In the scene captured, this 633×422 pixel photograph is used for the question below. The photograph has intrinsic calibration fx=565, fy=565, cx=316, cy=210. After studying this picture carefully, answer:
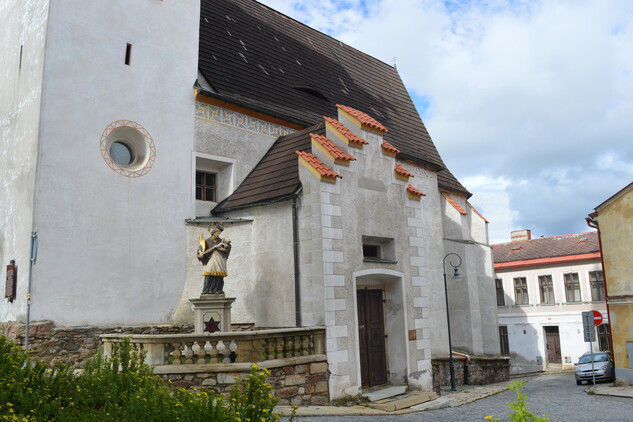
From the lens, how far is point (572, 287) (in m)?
31.6

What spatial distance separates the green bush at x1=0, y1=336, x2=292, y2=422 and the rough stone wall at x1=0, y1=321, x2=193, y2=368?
3.27m

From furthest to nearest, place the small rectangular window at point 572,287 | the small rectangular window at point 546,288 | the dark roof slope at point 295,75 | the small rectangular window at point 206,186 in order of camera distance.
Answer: the small rectangular window at point 546,288 → the small rectangular window at point 572,287 → the dark roof slope at point 295,75 → the small rectangular window at point 206,186

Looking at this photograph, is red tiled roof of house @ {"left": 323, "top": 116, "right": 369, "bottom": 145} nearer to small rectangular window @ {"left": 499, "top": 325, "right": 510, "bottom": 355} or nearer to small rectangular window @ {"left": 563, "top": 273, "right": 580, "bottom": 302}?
small rectangular window @ {"left": 563, "top": 273, "right": 580, "bottom": 302}

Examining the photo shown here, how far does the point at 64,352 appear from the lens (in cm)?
1102

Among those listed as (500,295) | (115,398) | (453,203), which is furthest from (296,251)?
(500,295)

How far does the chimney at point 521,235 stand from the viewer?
39.1 meters

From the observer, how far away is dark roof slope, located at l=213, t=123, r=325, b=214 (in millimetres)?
12562

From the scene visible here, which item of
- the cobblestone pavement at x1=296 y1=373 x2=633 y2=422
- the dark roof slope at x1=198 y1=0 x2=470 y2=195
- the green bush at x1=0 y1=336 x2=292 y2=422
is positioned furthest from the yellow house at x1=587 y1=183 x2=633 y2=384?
the green bush at x1=0 y1=336 x2=292 y2=422

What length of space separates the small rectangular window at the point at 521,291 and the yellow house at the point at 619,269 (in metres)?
16.4

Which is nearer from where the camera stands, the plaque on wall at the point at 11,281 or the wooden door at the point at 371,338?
the plaque on wall at the point at 11,281

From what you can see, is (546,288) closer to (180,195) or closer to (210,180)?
(210,180)

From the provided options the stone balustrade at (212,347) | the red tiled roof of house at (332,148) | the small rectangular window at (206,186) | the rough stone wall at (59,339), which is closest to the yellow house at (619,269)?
the red tiled roof of house at (332,148)

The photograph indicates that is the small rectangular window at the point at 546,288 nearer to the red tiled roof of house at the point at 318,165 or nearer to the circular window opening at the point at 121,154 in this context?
the red tiled roof of house at the point at 318,165

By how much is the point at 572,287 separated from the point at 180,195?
25.7m
